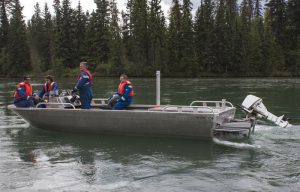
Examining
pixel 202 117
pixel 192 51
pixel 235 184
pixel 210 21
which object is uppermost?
pixel 210 21

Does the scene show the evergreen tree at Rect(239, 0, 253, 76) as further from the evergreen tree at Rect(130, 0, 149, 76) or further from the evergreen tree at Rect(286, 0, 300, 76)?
the evergreen tree at Rect(130, 0, 149, 76)

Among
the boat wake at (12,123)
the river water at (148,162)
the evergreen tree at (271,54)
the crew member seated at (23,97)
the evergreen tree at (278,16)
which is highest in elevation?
the evergreen tree at (278,16)

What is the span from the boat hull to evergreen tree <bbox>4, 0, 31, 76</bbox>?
55409mm

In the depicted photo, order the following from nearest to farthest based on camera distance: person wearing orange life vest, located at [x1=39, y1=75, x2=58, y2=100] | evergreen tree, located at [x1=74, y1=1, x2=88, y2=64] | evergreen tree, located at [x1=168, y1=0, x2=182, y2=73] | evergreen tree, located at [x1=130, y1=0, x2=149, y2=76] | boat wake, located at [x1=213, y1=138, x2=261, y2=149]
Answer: boat wake, located at [x1=213, y1=138, x2=261, y2=149] → person wearing orange life vest, located at [x1=39, y1=75, x2=58, y2=100] → evergreen tree, located at [x1=168, y1=0, x2=182, y2=73] → evergreen tree, located at [x1=130, y1=0, x2=149, y2=76] → evergreen tree, located at [x1=74, y1=1, x2=88, y2=64]

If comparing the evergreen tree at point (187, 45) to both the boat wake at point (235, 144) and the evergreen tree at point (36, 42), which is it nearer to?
the evergreen tree at point (36, 42)

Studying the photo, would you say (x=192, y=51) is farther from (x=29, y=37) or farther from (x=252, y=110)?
(x=252, y=110)

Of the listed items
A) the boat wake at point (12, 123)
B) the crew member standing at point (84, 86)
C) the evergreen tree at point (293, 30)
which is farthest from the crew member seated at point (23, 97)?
the evergreen tree at point (293, 30)

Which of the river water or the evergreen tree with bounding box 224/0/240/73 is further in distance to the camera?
the evergreen tree with bounding box 224/0/240/73

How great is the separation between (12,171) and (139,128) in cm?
369

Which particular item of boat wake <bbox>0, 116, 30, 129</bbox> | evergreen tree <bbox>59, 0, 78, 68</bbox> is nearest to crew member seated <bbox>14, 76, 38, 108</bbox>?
boat wake <bbox>0, 116, 30, 129</bbox>

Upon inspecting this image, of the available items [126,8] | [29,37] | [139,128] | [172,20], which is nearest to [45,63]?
[29,37]

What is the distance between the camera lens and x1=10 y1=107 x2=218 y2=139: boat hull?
1014 centimetres

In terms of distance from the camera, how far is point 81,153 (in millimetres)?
9758

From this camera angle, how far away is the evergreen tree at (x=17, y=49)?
2537 inches
